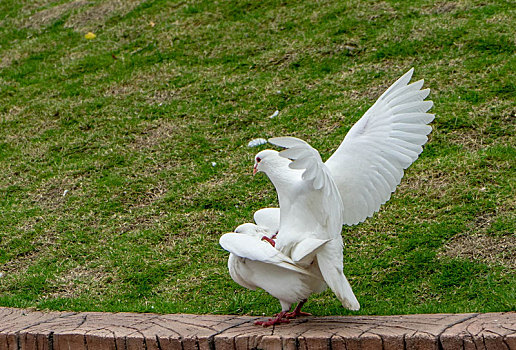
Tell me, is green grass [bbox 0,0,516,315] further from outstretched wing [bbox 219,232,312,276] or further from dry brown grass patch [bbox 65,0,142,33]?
outstretched wing [bbox 219,232,312,276]

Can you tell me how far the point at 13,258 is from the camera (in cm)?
570

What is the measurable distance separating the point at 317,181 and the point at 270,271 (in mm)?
575

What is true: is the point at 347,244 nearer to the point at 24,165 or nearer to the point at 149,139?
the point at 149,139

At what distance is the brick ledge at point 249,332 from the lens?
3340 mm

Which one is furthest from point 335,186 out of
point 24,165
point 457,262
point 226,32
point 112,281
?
point 226,32

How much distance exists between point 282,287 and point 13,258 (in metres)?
2.87

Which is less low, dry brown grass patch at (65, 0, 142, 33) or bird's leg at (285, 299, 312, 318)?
bird's leg at (285, 299, 312, 318)

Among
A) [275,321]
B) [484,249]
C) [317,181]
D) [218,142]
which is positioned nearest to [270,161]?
[317,181]

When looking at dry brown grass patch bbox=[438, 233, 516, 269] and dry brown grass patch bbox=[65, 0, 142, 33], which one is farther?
dry brown grass patch bbox=[65, 0, 142, 33]

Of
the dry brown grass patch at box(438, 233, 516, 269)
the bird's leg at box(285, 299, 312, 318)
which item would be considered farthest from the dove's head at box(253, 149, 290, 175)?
the dry brown grass patch at box(438, 233, 516, 269)

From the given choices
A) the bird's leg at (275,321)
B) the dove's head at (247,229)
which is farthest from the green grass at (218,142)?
the dove's head at (247,229)

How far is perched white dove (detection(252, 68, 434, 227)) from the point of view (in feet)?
13.2

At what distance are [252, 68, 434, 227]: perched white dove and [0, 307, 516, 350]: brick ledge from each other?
2.25ft

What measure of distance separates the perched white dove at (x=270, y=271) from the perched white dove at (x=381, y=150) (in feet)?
1.82
